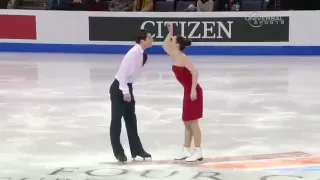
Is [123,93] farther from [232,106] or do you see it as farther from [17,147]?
[232,106]

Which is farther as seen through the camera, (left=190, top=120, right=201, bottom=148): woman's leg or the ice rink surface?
(left=190, top=120, right=201, bottom=148): woman's leg

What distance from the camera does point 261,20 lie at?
1619 centimetres

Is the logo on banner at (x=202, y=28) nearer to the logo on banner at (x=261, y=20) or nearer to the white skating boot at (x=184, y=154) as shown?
the logo on banner at (x=261, y=20)

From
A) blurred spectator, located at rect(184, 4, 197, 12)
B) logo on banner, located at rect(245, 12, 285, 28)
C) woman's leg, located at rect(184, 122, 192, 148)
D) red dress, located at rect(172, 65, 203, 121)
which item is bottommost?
woman's leg, located at rect(184, 122, 192, 148)

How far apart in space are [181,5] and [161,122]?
10.2 m

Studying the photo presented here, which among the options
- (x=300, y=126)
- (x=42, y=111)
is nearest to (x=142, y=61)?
(x=300, y=126)

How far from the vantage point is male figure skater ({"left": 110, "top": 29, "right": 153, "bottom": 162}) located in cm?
591

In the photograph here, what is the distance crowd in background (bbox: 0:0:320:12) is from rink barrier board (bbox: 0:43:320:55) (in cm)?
115

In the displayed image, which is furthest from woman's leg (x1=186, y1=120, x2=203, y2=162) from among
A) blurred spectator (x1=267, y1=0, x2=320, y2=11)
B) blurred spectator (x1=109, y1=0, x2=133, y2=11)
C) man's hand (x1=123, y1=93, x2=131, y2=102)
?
blurred spectator (x1=267, y1=0, x2=320, y2=11)

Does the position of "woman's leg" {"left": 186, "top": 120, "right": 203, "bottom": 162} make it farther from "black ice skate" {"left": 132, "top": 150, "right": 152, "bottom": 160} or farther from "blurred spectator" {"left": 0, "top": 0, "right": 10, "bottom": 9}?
"blurred spectator" {"left": 0, "top": 0, "right": 10, "bottom": 9}

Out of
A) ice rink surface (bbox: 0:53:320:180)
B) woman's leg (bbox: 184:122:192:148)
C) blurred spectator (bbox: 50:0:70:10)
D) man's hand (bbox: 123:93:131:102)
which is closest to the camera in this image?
man's hand (bbox: 123:93:131:102)

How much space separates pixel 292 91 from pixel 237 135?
3433mm

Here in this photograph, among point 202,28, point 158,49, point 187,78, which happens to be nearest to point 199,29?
point 202,28

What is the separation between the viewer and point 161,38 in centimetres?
1653
